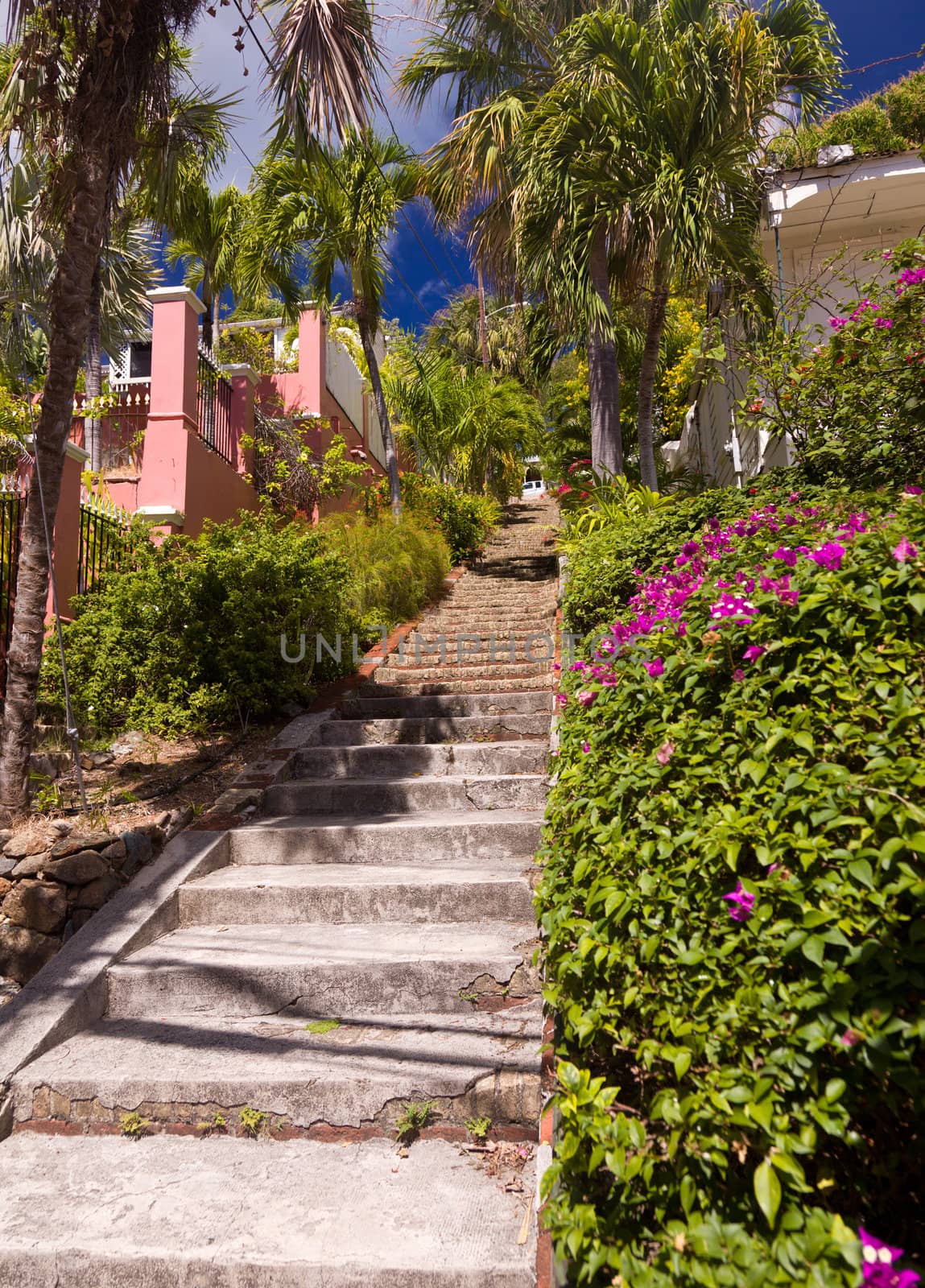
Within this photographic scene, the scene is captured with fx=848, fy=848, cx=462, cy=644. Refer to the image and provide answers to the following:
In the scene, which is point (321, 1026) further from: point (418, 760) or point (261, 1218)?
point (418, 760)

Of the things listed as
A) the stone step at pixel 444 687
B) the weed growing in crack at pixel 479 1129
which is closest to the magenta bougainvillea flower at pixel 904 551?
the weed growing in crack at pixel 479 1129

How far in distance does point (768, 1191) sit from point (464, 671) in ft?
20.9

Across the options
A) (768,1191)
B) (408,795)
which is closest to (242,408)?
(408,795)

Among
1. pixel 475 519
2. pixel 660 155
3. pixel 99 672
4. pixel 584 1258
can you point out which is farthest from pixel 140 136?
pixel 475 519

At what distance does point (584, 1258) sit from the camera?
155 centimetres

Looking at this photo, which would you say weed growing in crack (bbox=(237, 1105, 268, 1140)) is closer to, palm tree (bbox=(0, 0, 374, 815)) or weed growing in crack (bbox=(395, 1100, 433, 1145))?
weed growing in crack (bbox=(395, 1100, 433, 1145))

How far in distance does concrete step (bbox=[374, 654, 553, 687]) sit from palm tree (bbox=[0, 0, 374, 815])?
11.2 feet

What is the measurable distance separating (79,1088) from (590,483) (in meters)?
8.21

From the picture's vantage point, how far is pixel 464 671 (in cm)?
762

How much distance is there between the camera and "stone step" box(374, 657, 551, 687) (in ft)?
23.9

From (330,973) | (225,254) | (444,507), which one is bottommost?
(330,973)

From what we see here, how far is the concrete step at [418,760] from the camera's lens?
541 centimetres

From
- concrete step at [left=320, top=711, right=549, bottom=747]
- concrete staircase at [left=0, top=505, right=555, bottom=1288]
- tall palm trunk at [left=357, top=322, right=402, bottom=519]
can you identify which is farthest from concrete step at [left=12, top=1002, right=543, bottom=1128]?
tall palm trunk at [left=357, top=322, right=402, bottom=519]

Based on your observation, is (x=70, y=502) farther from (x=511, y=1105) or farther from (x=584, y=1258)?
(x=584, y=1258)
